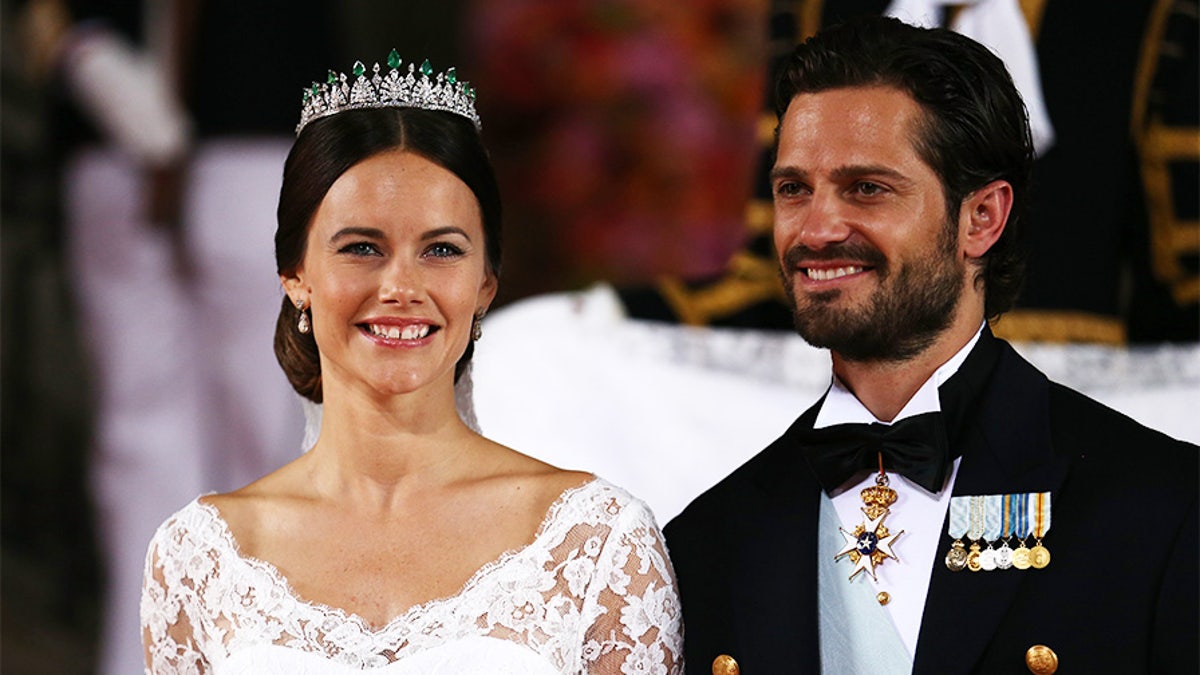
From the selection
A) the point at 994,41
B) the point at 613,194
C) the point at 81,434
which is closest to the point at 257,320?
the point at 81,434

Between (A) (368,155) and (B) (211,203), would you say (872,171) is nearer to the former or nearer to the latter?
(A) (368,155)

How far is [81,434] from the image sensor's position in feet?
15.5

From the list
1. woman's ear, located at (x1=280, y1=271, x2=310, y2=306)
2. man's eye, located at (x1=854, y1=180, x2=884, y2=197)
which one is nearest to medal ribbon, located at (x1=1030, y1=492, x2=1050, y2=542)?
man's eye, located at (x1=854, y1=180, x2=884, y2=197)

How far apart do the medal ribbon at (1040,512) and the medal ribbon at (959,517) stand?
0.09m

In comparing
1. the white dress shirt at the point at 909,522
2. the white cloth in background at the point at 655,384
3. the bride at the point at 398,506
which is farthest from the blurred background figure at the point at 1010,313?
the white dress shirt at the point at 909,522

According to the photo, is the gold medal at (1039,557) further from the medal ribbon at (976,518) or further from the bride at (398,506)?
the bride at (398,506)

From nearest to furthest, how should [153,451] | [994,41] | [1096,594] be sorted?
[1096,594], [994,41], [153,451]

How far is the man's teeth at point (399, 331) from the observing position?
2.52m

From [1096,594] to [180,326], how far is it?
3230mm

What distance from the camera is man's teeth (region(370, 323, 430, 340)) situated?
252 cm

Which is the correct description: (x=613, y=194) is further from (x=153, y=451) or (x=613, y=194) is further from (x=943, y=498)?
(x=943, y=498)

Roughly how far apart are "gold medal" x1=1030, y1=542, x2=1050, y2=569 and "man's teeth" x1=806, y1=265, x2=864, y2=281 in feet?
1.50

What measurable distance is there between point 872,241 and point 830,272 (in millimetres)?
78

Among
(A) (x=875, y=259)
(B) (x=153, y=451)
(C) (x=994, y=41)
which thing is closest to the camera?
(A) (x=875, y=259)
